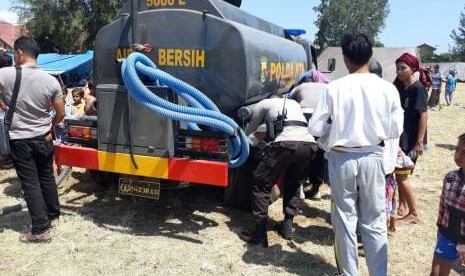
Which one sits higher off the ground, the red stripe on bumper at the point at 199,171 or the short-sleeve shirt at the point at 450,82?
the short-sleeve shirt at the point at 450,82

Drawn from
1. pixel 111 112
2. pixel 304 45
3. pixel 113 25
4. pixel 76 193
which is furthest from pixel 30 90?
pixel 304 45

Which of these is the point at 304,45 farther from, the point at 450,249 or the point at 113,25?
the point at 450,249

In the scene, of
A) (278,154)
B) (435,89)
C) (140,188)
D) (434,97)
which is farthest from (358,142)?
(434,97)

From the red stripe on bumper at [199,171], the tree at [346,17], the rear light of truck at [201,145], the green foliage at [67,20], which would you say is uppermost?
the tree at [346,17]

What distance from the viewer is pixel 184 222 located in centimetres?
503

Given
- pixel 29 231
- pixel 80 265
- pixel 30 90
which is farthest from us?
pixel 29 231

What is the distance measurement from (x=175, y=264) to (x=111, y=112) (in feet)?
5.53

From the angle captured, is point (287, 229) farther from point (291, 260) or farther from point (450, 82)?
point (450, 82)

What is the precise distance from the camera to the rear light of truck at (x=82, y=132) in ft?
16.4

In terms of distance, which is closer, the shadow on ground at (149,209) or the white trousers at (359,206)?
the white trousers at (359,206)

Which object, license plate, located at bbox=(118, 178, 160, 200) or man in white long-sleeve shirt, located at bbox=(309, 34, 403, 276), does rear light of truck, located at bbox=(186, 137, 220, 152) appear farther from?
man in white long-sleeve shirt, located at bbox=(309, 34, 403, 276)

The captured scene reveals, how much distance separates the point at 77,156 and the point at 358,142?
→ 300cm

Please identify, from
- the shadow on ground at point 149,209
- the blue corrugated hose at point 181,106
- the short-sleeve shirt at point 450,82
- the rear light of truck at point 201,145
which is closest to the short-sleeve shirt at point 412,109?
the blue corrugated hose at point 181,106

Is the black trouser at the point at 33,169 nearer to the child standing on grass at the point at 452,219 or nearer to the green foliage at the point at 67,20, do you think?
the child standing on grass at the point at 452,219
